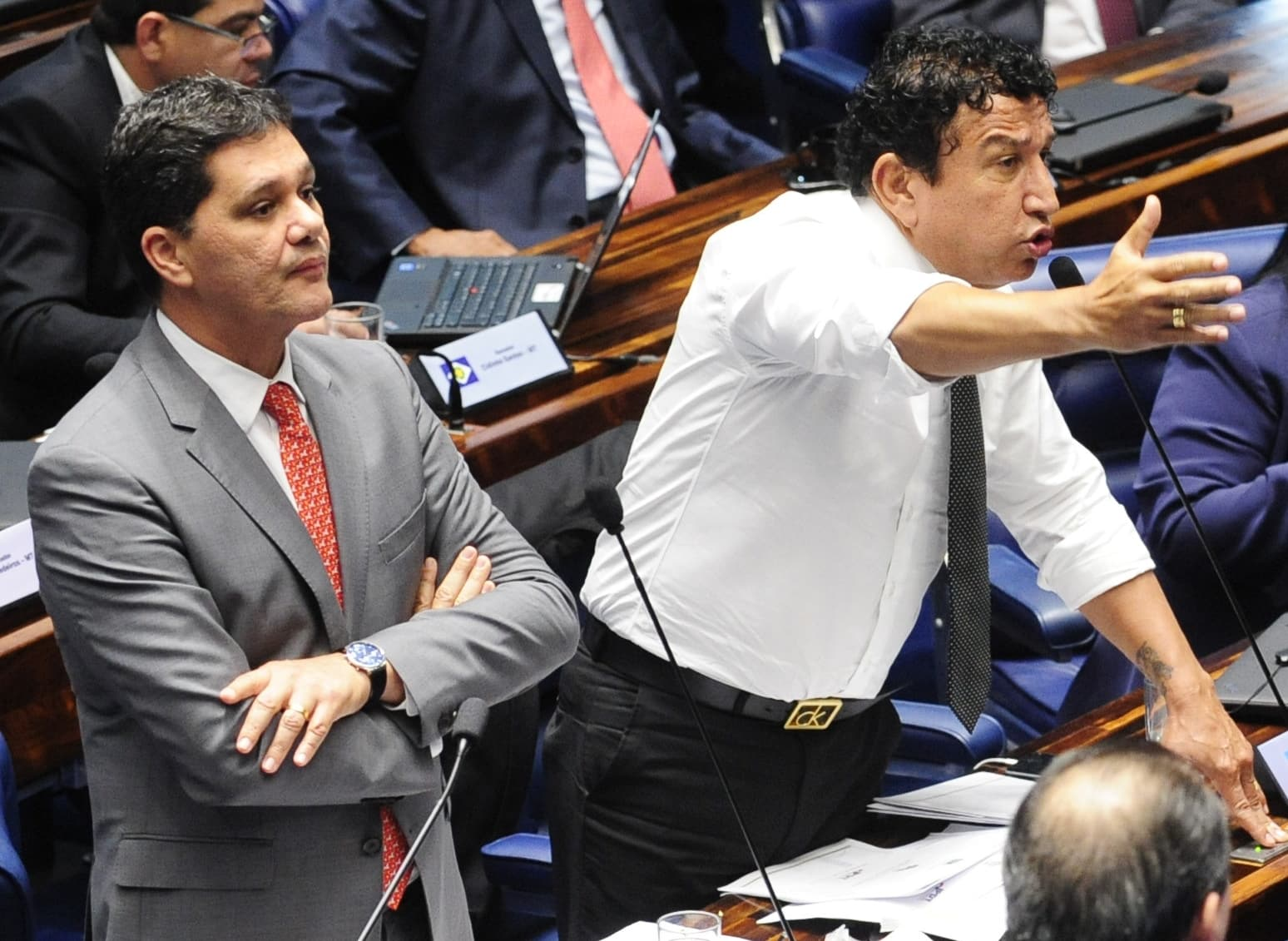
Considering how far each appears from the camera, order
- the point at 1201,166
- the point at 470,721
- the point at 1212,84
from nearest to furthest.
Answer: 1. the point at 470,721
2. the point at 1201,166
3. the point at 1212,84

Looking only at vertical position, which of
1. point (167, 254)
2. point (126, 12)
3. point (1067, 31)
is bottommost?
point (1067, 31)

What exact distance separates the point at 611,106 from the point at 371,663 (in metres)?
2.27

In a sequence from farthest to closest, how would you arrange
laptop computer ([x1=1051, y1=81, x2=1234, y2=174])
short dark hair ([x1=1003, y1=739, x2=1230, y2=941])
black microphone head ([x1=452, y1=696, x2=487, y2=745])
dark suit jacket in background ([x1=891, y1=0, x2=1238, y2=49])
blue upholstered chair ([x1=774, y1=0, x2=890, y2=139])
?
dark suit jacket in background ([x1=891, y1=0, x2=1238, y2=49])
blue upholstered chair ([x1=774, y1=0, x2=890, y2=139])
laptop computer ([x1=1051, y1=81, x2=1234, y2=174])
black microphone head ([x1=452, y1=696, x2=487, y2=745])
short dark hair ([x1=1003, y1=739, x2=1230, y2=941])

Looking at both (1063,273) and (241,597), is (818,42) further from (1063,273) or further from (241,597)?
(241,597)

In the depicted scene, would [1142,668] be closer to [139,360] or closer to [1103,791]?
[1103,791]

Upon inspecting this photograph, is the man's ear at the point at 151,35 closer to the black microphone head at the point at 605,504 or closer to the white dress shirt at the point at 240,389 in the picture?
the white dress shirt at the point at 240,389

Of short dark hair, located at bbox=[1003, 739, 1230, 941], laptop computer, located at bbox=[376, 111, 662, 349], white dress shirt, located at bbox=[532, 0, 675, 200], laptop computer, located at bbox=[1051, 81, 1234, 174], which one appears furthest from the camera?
white dress shirt, located at bbox=[532, 0, 675, 200]

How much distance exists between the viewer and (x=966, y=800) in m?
2.00

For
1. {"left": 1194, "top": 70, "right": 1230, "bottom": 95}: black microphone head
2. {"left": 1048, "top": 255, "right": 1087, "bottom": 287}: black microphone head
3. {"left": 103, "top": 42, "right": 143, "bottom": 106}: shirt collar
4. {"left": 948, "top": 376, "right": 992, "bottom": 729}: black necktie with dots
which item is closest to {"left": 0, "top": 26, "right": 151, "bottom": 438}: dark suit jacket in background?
{"left": 103, "top": 42, "right": 143, "bottom": 106}: shirt collar

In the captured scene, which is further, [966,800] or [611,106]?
[611,106]

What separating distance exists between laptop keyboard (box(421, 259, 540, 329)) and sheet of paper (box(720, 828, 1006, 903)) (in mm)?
1107

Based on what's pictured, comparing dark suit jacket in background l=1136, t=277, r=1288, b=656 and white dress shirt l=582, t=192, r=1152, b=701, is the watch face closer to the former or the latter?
white dress shirt l=582, t=192, r=1152, b=701

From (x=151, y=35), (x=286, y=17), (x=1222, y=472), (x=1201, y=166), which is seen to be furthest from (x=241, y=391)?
(x=286, y=17)

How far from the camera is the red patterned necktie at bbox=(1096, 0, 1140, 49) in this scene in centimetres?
440
